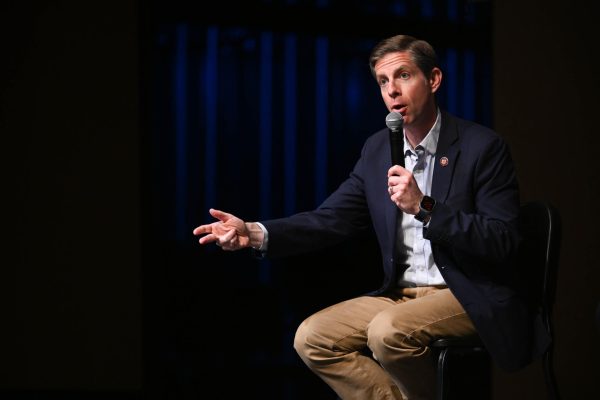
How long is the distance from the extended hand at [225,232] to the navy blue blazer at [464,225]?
12cm

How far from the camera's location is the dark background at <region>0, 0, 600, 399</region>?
309 cm

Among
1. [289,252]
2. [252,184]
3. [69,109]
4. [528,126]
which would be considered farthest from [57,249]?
[528,126]

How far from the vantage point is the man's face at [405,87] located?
264cm

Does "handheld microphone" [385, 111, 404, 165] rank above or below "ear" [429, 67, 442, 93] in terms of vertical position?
below

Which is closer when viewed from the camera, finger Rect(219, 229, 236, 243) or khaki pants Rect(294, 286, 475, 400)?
khaki pants Rect(294, 286, 475, 400)

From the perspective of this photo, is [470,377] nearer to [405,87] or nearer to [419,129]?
[419,129]

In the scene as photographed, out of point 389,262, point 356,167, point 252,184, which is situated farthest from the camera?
point 252,184

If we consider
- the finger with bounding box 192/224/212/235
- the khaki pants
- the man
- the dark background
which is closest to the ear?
the man

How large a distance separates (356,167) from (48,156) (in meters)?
1.39

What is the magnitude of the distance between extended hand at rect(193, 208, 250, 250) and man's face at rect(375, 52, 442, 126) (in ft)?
2.25

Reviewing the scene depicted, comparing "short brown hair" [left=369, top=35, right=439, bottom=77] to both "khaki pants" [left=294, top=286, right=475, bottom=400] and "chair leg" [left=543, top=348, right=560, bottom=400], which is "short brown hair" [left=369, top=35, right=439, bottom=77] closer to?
"khaki pants" [left=294, top=286, right=475, bottom=400]

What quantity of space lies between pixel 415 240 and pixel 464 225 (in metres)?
0.34

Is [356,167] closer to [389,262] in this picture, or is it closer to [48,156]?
[389,262]

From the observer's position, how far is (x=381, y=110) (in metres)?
3.14
